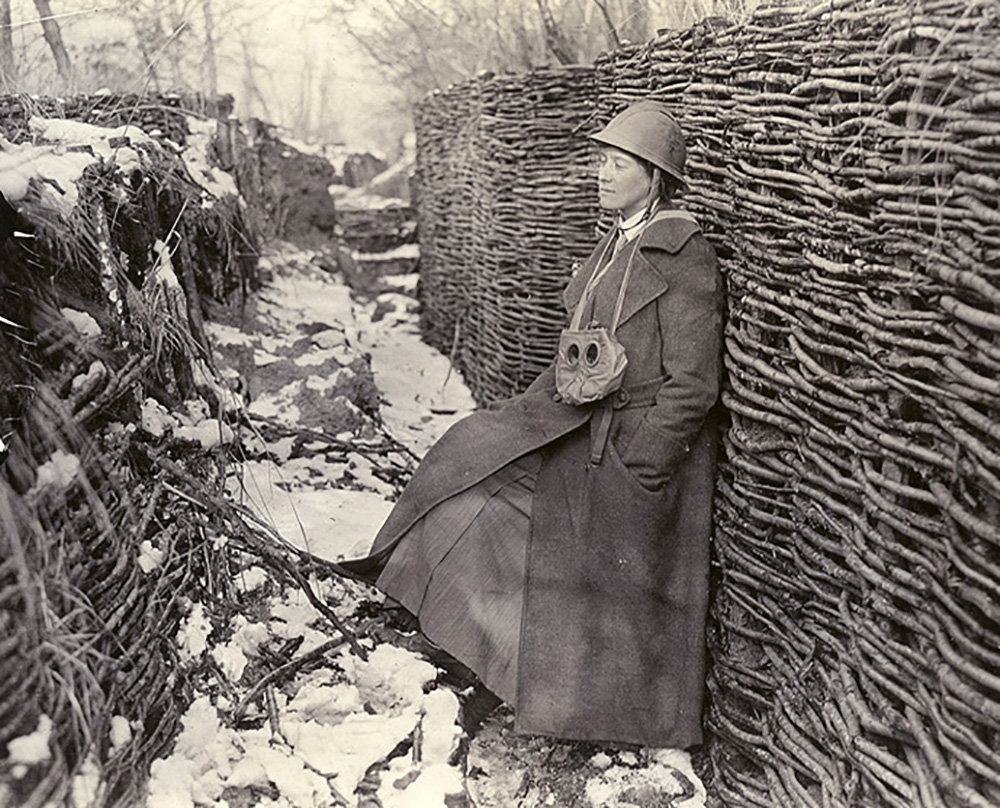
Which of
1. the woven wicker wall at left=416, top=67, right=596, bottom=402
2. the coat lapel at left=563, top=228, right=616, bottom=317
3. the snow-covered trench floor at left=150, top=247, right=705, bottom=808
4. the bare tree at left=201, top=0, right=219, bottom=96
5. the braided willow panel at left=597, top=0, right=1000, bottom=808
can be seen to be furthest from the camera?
the bare tree at left=201, top=0, right=219, bottom=96

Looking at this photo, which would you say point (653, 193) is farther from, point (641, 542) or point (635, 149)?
point (641, 542)

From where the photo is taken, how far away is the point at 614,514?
281 centimetres

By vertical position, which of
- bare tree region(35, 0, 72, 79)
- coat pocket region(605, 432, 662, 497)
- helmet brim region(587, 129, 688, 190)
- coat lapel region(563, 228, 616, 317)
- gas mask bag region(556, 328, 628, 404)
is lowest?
coat pocket region(605, 432, 662, 497)

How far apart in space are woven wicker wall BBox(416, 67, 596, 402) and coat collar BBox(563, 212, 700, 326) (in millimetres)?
2330

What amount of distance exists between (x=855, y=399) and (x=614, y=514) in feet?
3.00

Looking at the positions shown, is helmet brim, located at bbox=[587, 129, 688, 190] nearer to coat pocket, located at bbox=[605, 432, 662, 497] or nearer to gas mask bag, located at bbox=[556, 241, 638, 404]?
gas mask bag, located at bbox=[556, 241, 638, 404]

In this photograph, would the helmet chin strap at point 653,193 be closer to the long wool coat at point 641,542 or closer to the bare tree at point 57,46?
the long wool coat at point 641,542

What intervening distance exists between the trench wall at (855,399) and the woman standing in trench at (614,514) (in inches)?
4.1

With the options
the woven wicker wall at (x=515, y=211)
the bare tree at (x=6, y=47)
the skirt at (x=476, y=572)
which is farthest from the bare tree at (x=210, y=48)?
the skirt at (x=476, y=572)

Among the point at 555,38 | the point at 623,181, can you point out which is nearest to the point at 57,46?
the point at 623,181

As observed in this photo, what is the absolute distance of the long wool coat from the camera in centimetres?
273

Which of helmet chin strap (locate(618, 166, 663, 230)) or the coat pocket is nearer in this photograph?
the coat pocket

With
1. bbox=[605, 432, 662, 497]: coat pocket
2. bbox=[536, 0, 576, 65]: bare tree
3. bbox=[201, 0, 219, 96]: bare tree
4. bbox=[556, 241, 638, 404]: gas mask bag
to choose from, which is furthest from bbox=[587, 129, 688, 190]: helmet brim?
bbox=[201, 0, 219, 96]: bare tree

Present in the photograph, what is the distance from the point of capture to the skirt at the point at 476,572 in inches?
112
